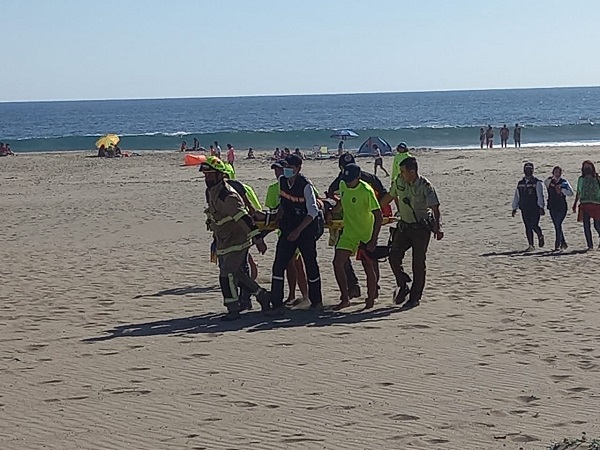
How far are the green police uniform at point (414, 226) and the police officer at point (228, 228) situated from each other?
1.47 m

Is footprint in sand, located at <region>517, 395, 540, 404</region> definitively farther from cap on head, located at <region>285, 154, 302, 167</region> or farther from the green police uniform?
cap on head, located at <region>285, 154, 302, 167</region>

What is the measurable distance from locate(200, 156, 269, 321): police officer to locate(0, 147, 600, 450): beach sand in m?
0.35

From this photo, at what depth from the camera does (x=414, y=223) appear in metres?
10.0

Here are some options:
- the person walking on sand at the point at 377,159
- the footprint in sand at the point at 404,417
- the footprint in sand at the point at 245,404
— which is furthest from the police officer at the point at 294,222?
the person walking on sand at the point at 377,159

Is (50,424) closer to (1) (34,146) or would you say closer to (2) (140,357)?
(2) (140,357)

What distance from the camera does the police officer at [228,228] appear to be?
920 cm

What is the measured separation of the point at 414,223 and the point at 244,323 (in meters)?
1.94

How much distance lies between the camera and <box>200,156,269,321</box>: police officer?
362 inches

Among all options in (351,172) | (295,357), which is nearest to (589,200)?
(351,172)

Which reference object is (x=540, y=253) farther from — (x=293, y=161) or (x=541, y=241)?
(x=293, y=161)

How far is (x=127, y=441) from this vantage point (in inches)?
232

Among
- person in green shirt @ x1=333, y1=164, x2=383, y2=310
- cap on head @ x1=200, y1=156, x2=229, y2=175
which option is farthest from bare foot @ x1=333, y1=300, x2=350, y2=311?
cap on head @ x1=200, y1=156, x2=229, y2=175

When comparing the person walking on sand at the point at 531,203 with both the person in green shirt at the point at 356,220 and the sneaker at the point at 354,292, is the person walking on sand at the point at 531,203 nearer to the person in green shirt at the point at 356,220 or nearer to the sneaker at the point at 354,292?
the sneaker at the point at 354,292

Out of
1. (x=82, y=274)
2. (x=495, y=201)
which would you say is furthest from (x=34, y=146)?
(x=82, y=274)
